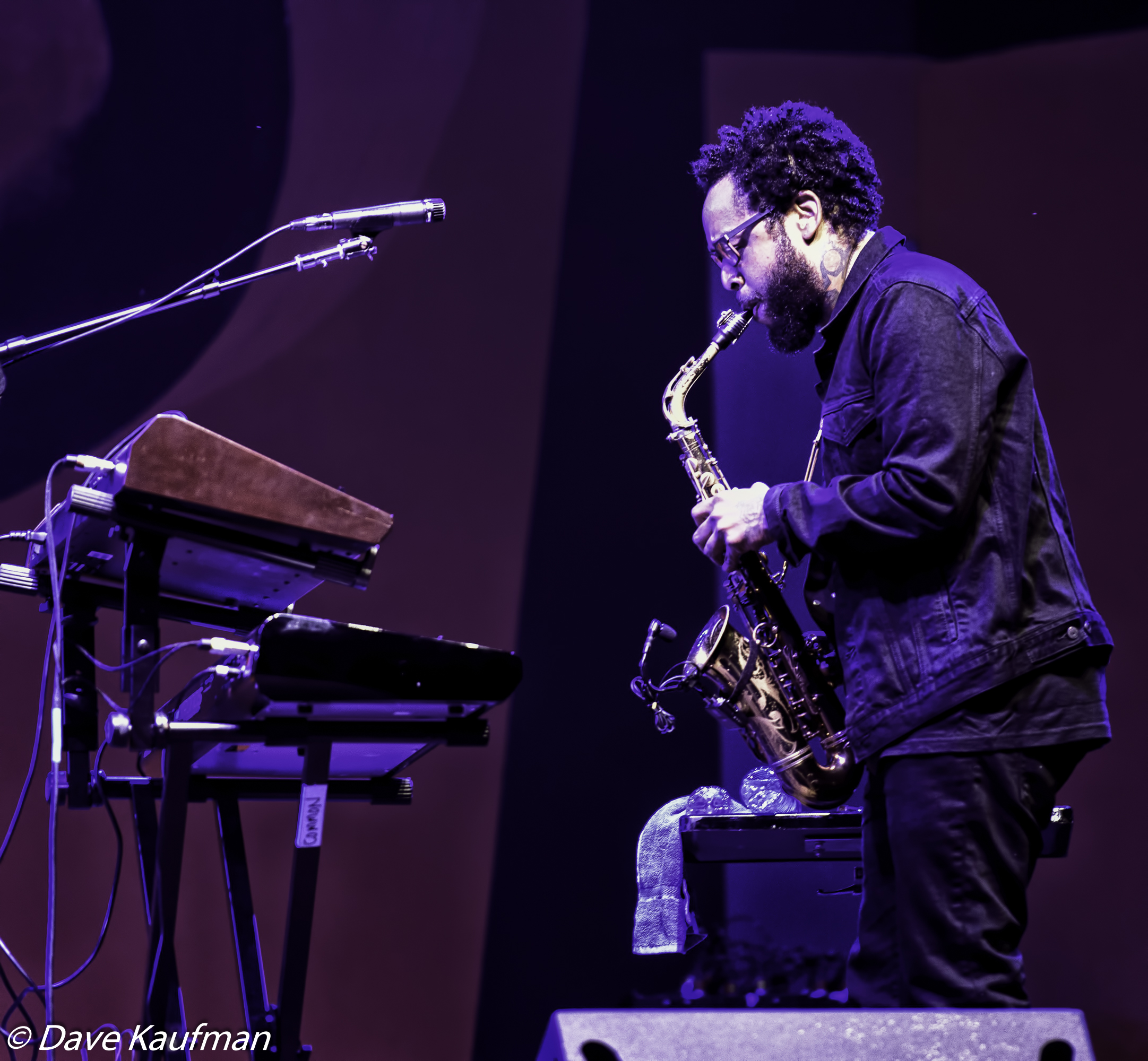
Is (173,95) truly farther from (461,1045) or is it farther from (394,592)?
(461,1045)

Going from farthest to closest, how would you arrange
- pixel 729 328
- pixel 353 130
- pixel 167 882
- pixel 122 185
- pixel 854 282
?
pixel 353 130
pixel 122 185
pixel 729 328
pixel 854 282
pixel 167 882

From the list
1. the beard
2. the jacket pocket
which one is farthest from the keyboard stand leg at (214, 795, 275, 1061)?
the beard

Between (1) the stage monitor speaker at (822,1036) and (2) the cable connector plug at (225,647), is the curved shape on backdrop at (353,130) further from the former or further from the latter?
→ (1) the stage monitor speaker at (822,1036)

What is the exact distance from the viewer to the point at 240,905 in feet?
7.09

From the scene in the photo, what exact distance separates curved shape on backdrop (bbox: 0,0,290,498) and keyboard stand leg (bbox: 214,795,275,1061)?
4.90 feet

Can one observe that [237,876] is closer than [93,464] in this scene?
No

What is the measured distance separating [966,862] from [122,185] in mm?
2937

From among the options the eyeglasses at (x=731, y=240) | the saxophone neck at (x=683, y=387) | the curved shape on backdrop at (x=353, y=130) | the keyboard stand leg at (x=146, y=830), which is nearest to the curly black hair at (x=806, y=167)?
the eyeglasses at (x=731, y=240)

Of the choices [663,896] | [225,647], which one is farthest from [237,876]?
[663,896]

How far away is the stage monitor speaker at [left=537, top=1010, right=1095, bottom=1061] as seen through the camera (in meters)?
1.19

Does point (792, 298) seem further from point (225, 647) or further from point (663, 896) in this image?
point (663, 896)

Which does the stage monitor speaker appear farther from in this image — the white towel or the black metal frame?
the white towel

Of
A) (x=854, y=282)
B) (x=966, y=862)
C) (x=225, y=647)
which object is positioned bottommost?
(x=966, y=862)

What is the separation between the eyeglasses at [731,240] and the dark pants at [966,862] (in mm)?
1066
